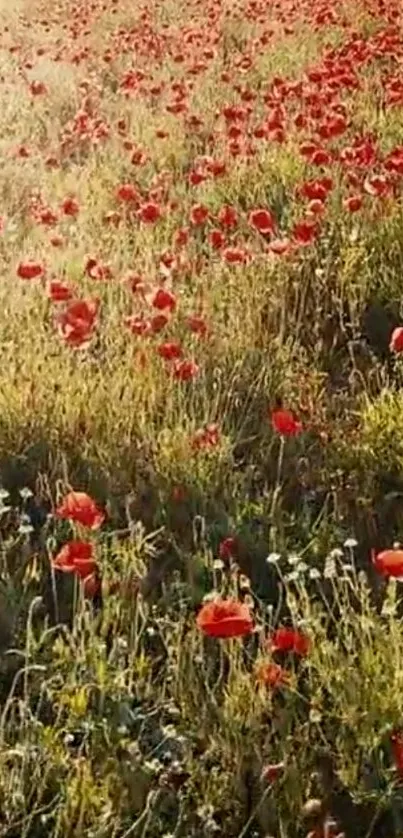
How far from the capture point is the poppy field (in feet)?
7.52

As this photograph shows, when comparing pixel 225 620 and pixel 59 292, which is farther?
pixel 59 292

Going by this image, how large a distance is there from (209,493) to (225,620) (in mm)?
1034

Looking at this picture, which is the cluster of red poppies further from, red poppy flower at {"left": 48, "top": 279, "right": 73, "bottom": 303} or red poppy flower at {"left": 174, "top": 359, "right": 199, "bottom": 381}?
red poppy flower at {"left": 48, "top": 279, "right": 73, "bottom": 303}

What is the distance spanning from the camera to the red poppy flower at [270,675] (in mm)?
2293

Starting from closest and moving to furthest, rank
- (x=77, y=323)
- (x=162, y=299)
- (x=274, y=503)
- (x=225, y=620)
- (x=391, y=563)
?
(x=225, y=620)
(x=391, y=563)
(x=274, y=503)
(x=77, y=323)
(x=162, y=299)

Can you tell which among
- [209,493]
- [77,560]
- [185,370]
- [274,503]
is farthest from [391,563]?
[185,370]

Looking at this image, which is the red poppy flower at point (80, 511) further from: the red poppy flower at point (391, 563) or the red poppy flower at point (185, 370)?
the red poppy flower at point (185, 370)

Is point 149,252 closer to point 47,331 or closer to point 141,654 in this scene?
point 47,331

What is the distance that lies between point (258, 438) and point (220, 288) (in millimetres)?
828

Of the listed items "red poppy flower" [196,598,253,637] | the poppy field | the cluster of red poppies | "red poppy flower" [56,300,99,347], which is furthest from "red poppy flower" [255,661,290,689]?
"red poppy flower" [56,300,99,347]

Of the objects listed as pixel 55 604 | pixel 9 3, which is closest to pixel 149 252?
pixel 55 604

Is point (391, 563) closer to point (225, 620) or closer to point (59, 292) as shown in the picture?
point (225, 620)

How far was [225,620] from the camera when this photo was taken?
2.11 metres

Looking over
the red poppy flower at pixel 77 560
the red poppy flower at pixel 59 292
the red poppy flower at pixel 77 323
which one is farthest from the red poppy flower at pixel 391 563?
the red poppy flower at pixel 59 292
